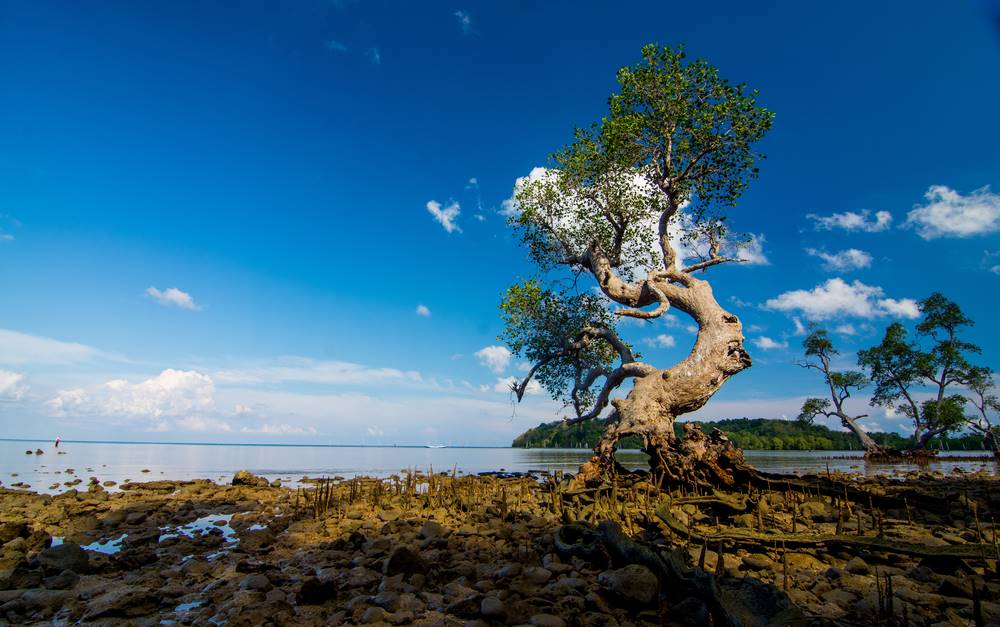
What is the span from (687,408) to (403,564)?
36.8ft

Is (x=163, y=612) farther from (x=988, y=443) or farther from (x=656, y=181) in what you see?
(x=988, y=443)

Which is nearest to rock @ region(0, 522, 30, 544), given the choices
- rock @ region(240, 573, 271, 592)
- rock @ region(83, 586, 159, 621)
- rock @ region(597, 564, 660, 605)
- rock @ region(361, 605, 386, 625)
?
rock @ region(83, 586, 159, 621)

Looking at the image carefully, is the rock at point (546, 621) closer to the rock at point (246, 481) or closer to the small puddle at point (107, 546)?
the small puddle at point (107, 546)

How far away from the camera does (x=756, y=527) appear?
26.9ft

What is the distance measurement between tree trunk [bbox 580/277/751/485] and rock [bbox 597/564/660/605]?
27.1 feet

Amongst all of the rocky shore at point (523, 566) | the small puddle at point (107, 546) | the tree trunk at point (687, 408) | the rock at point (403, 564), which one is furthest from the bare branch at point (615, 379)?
the small puddle at point (107, 546)

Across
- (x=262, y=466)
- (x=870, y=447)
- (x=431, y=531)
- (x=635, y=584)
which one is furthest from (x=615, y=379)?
(x=870, y=447)

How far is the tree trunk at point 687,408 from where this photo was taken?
1245 centimetres

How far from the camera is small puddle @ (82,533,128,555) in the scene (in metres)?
8.18

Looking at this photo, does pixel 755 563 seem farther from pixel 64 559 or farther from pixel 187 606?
pixel 64 559

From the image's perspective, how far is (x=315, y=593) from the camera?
523cm

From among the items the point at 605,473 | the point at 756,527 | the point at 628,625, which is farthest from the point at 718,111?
the point at 628,625

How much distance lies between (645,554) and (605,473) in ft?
27.7

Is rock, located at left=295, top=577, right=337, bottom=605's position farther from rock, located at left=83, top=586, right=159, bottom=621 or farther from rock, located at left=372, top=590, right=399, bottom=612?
rock, located at left=83, top=586, right=159, bottom=621
